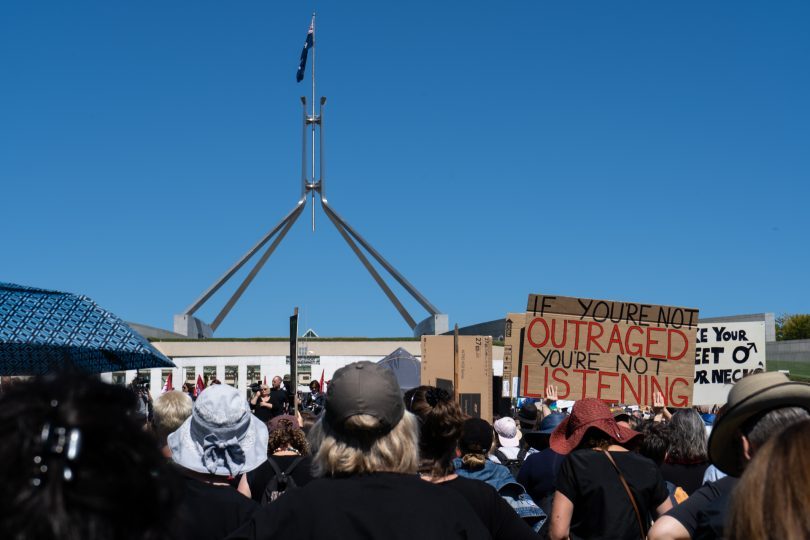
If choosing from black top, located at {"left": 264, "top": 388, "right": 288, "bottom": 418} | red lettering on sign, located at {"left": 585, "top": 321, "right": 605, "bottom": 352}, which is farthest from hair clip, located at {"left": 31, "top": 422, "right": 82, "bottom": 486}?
black top, located at {"left": 264, "top": 388, "right": 288, "bottom": 418}

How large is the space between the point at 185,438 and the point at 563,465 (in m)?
1.65

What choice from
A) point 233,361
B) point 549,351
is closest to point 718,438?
point 549,351

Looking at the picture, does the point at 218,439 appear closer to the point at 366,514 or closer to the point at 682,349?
the point at 366,514

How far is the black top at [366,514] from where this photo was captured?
220 centimetres

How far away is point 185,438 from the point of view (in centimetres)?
326

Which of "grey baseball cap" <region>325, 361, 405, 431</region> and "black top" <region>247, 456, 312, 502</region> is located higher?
"grey baseball cap" <region>325, 361, 405, 431</region>

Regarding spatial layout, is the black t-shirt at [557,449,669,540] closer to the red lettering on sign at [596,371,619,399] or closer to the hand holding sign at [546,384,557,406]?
the hand holding sign at [546,384,557,406]

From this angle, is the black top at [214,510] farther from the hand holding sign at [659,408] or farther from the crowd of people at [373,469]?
the hand holding sign at [659,408]

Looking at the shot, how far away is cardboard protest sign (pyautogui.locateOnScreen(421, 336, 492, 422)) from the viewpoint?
29.4ft

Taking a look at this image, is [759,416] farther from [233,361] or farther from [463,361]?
[233,361]

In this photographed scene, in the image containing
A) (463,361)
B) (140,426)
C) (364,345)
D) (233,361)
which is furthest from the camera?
(364,345)

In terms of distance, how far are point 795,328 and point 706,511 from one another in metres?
68.4

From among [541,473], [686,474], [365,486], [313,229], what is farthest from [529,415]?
[313,229]

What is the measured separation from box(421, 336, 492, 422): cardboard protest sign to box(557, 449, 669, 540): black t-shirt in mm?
5012
